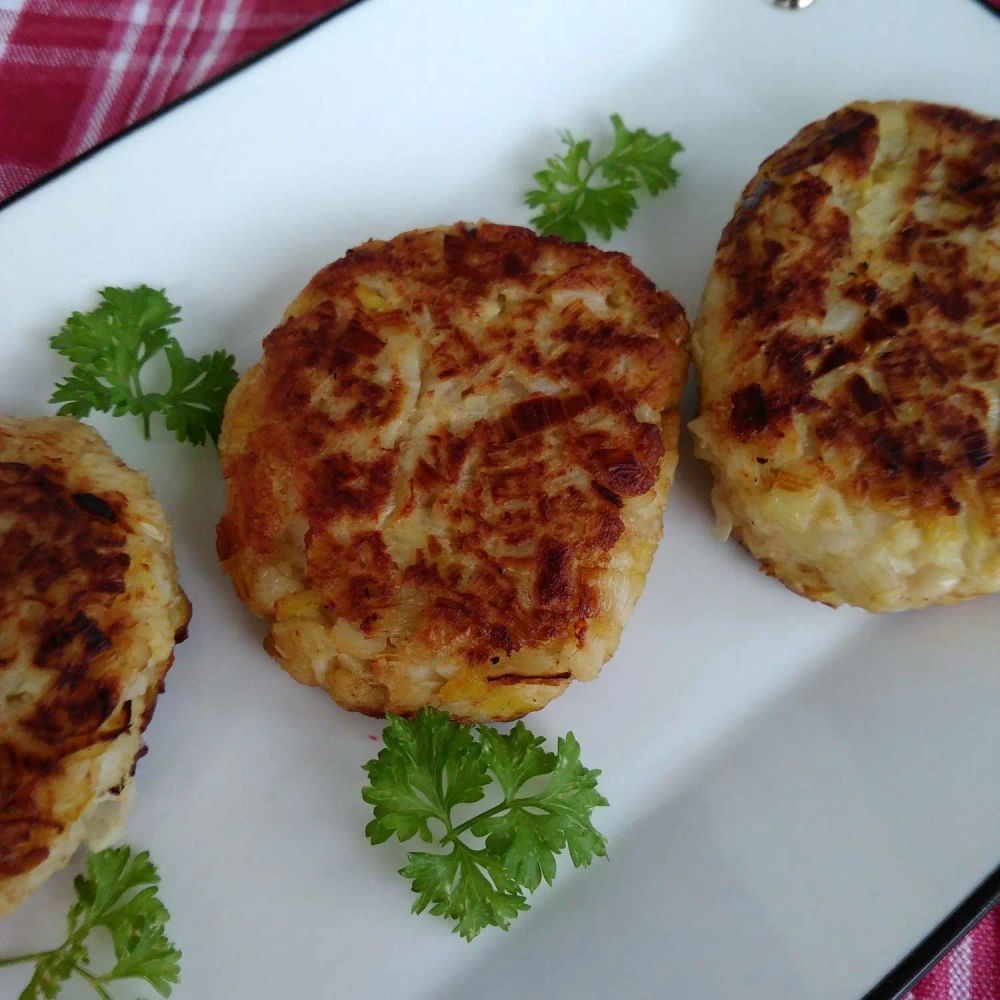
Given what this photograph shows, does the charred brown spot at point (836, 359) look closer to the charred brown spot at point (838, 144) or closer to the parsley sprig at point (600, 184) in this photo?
the charred brown spot at point (838, 144)

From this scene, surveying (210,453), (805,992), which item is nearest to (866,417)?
(805,992)

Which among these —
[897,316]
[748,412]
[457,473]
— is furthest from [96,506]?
[897,316]

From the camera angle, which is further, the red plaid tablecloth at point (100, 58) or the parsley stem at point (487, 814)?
the red plaid tablecloth at point (100, 58)

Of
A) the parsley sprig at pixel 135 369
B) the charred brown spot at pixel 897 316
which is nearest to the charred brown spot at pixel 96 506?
the parsley sprig at pixel 135 369

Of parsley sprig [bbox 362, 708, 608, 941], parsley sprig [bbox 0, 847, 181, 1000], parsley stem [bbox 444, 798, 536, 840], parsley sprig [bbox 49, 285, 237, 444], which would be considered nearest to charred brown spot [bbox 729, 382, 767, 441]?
parsley sprig [bbox 362, 708, 608, 941]

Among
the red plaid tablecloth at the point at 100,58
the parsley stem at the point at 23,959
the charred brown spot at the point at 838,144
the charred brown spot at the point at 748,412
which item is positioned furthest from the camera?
the red plaid tablecloth at the point at 100,58

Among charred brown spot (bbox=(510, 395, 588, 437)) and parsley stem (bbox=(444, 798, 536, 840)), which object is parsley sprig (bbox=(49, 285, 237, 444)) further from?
parsley stem (bbox=(444, 798, 536, 840))

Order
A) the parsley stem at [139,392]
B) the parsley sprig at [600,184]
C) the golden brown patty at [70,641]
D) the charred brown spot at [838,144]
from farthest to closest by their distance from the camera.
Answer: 1. the parsley sprig at [600,184]
2. the parsley stem at [139,392]
3. the charred brown spot at [838,144]
4. the golden brown patty at [70,641]

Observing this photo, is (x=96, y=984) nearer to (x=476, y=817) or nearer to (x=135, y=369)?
(x=476, y=817)
